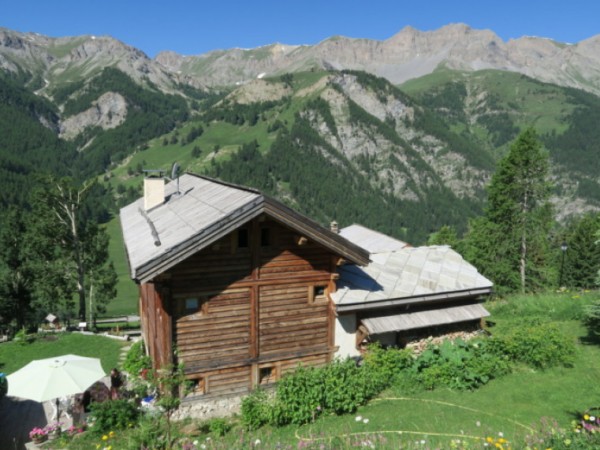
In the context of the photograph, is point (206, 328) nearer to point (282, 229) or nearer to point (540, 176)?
point (282, 229)

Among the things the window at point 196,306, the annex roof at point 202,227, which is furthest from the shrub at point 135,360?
the annex roof at point 202,227

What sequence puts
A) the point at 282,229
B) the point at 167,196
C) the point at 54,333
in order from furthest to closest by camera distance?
the point at 54,333 → the point at 167,196 → the point at 282,229

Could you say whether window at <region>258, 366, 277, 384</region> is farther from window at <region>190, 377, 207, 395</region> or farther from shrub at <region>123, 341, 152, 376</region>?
shrub at <region>123, 341, 152, 376</region>

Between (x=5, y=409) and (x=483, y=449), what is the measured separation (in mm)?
16729

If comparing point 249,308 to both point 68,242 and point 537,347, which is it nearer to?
point 537,347

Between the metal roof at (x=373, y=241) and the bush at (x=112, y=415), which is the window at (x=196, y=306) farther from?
the metal roof at (x=373, y=241)

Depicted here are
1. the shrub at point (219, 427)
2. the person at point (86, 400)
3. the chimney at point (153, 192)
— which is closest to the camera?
the shrub at point (219, 427)

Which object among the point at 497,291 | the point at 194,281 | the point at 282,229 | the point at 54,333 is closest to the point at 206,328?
the point at 194,281

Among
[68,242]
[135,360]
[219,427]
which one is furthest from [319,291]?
[68,242]

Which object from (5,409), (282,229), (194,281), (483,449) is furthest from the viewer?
(5,409)

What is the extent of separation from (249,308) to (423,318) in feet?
22.8

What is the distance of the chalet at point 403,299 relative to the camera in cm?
1677

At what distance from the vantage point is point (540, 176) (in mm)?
33219

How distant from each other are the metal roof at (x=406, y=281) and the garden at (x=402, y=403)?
199 cm
